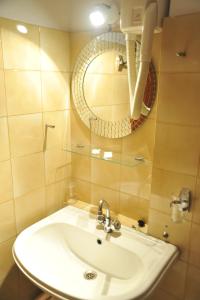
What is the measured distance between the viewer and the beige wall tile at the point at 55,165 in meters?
1.45

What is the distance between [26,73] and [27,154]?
0.41 metres

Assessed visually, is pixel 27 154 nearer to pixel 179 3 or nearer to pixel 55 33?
pixel 55 33

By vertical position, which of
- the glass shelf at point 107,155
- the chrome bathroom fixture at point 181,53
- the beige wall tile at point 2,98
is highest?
the chrome bathroom fixture at point 181,53

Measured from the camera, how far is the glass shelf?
1273mm

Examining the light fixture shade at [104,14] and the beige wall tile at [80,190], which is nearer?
the light fixture shade at [104,14]

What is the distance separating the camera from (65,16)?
1.24m

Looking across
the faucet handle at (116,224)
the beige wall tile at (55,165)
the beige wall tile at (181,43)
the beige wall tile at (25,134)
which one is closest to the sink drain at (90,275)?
the faucet handle at (116,224)

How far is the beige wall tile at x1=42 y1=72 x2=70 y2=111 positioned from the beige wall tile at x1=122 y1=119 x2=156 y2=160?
433mm

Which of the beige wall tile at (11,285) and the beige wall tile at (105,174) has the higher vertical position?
the beige wall tile at (105,174)

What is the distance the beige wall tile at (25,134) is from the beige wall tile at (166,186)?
65 cm

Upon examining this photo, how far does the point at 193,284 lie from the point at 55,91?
3.86ft

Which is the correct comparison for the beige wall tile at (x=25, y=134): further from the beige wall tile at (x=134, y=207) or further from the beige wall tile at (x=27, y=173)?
the beige wall tile at (x=134, y=207)

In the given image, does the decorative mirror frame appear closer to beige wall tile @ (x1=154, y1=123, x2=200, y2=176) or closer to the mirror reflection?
the mirror reflection

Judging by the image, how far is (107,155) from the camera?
135 centimetres
